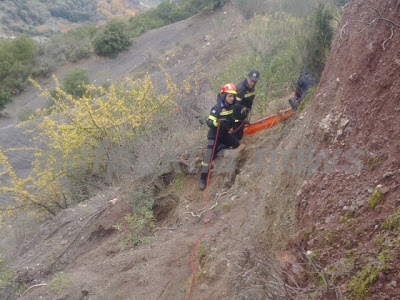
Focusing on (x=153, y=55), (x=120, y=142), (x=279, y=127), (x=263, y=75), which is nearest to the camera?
(x=279, y=127)

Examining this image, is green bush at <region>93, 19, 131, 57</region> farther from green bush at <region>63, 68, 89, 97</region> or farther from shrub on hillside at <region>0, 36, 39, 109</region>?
green bush at <region>63, 68, 89, 97</region>

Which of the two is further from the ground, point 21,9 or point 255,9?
point 21,9

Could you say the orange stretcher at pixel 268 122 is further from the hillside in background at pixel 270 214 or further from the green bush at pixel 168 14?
the green bush at pixel 168 14

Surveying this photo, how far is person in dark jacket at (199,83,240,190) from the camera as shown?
23.3 feet

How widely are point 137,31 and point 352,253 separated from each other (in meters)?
35.1

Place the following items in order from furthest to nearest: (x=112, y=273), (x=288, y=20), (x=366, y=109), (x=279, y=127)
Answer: (x=288, y=20)
(x=279, y=127)
(x=112, y=273)
(x=366, y=109)

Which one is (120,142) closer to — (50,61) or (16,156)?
(16,156)

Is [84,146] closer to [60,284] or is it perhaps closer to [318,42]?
[60,284]

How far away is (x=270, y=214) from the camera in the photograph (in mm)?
4684

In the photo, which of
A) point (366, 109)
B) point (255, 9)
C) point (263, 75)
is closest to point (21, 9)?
point (255, 9)

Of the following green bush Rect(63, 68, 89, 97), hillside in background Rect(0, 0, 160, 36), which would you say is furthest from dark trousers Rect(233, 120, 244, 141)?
hillside in background Rect(0, 0, 160, 36)

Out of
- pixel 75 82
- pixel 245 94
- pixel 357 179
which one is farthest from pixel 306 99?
pixel 75 82

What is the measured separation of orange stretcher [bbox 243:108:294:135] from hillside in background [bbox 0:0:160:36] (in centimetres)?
5601

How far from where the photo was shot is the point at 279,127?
7355 mm
